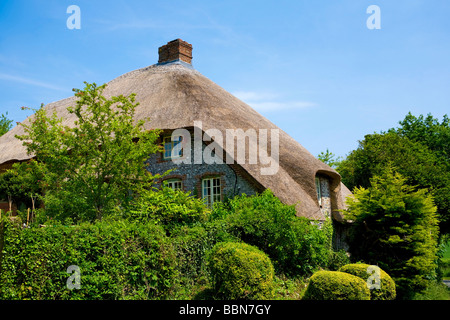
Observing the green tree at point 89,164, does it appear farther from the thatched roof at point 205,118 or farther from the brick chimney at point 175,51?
the brick chimney at point 175,51

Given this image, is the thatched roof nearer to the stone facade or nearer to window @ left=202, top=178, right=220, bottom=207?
the stone facade

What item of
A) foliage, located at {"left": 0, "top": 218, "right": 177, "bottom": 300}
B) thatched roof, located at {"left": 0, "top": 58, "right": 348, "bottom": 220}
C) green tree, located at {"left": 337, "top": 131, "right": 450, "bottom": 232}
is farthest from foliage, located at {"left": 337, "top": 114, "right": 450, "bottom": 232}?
foliage, located at {"left": 0, "top": 218, "right": 177, "bottom": 300}

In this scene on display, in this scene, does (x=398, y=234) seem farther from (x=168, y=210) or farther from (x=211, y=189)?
(x=168, y=210)

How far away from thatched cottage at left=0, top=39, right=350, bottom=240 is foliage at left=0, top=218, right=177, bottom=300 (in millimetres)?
6421

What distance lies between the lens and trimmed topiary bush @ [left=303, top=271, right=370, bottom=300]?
9562mm

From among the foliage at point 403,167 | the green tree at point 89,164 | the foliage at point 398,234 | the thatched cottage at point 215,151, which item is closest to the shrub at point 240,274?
the thatched cottage at point 215,151

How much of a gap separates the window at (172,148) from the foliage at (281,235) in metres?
5.72

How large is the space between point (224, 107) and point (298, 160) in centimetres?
433

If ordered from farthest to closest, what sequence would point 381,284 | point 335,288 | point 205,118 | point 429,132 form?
1. point 429,132
2. point 205,118
3. point 381,284
4. point 335,288

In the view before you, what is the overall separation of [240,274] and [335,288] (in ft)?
8.09

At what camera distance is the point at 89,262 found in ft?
25.3

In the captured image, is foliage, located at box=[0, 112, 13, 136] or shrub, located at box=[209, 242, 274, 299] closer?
shrub, located at box=[209, 242, 274, 299]

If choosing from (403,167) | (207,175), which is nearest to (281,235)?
(207,175)

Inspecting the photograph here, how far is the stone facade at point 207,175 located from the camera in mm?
16078
